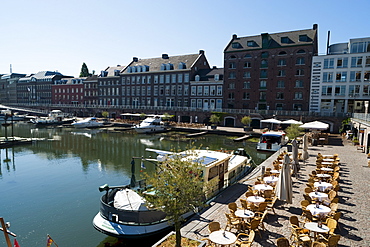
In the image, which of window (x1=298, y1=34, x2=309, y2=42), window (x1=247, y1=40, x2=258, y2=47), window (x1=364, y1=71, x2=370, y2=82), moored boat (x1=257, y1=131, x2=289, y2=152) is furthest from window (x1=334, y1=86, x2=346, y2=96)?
moored boat (x1=257, y1=131, x2=289, y2=152)

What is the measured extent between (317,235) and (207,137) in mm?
33658

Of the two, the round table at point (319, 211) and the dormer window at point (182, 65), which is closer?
the round table at point (319, 211)

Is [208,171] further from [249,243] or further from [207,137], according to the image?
[207,137]

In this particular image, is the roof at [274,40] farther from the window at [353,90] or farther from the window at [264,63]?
the window at [353,90]

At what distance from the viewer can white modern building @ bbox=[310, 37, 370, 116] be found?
1745 inches

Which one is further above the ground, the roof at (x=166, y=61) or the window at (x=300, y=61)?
the roof at (x=166, y=61)

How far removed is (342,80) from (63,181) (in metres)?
46.8

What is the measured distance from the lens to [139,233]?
10555 millimetres

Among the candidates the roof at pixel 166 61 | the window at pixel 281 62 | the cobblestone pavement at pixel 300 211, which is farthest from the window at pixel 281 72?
the cobblestone pavement at pixel 300 211

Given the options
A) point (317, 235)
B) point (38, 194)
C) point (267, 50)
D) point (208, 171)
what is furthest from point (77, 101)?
point (317, 235)

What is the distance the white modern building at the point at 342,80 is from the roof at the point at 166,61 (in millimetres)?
28117

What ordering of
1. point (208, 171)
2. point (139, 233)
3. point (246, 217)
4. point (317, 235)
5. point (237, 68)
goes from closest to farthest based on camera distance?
point (317, 235) → point (246, 217) → point (139, 233) → point (208, 171) → point (237, 68)

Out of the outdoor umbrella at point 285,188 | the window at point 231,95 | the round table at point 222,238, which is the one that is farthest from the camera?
the window at point 231,95

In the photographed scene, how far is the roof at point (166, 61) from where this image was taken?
64.9 meters
